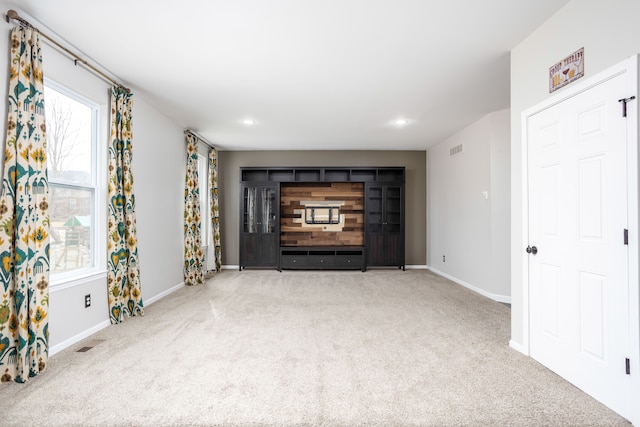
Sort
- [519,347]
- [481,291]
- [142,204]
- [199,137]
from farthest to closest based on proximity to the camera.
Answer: [199,137] → [481,291] → [142,204] → [519,347]

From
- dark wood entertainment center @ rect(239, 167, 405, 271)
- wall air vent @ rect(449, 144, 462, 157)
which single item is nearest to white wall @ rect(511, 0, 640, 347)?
wall air vent @ rect(449, 144, 462, 157)

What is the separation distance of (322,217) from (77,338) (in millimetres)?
4926

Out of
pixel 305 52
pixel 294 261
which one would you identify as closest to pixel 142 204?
pixel 305 52

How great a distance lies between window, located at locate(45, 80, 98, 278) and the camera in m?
2.88

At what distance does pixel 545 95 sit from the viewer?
2531 mm

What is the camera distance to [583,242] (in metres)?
2.16

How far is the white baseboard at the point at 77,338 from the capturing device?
2.73 m

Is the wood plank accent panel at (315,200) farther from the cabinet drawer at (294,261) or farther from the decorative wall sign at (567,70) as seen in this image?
the decorative wall sign at (567,70)

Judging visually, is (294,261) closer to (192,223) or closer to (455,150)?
(192,223)

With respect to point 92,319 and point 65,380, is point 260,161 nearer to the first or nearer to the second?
point 92,319

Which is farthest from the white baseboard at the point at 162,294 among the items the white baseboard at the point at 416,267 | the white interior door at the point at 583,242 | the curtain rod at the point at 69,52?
the white baseboard at the point at 416,267

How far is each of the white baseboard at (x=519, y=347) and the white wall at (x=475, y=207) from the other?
1.82 metres

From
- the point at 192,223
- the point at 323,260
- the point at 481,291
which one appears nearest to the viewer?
the point at 481,291

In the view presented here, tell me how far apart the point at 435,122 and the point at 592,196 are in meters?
3.34
